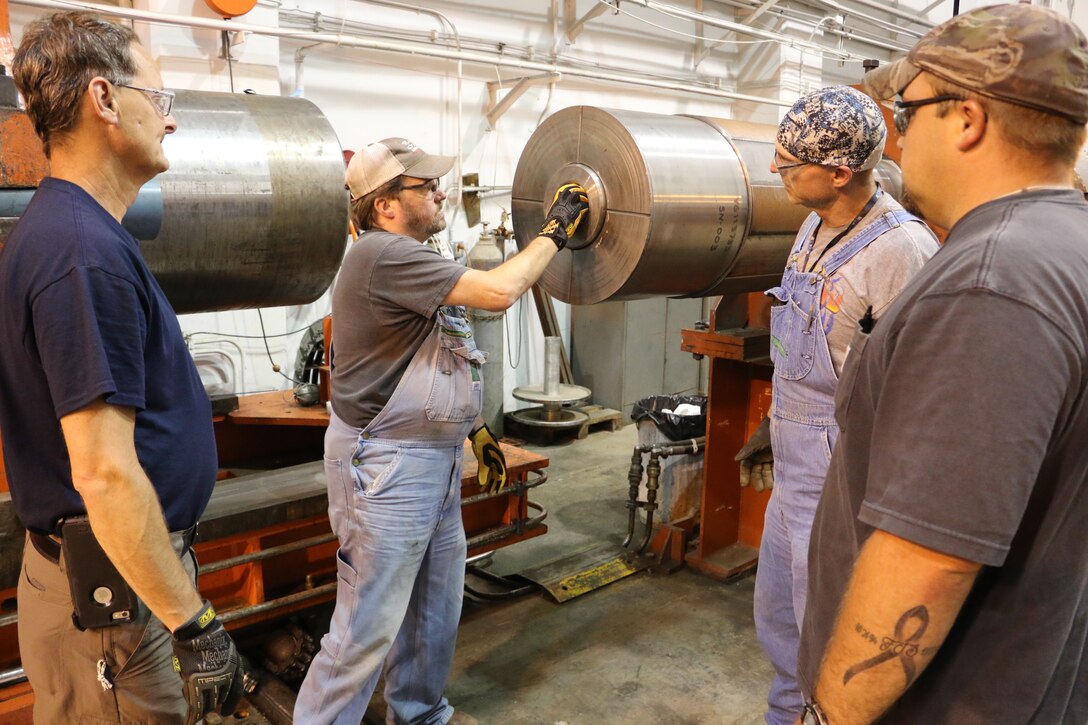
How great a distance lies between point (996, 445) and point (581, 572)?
252 cm

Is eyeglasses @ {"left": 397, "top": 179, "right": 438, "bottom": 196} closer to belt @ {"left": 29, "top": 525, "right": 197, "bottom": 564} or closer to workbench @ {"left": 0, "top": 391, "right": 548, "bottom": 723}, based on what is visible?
workbench @ {"left": 0, "top": 391, "right": 548, "bottom": 723}

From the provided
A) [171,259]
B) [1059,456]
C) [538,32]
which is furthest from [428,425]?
[538,32]

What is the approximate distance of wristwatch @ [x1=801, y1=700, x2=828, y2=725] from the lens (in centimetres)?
80

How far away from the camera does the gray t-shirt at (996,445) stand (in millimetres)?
650

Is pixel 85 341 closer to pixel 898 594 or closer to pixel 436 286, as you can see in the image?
pixel 436 286

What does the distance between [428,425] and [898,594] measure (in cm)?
122

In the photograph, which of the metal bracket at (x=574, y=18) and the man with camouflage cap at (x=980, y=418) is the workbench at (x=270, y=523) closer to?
the man with camouflage cap at (x=980, y=418)

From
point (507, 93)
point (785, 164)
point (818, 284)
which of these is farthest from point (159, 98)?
point (507, 93)

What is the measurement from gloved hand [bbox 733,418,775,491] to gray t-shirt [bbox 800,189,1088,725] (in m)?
1.39

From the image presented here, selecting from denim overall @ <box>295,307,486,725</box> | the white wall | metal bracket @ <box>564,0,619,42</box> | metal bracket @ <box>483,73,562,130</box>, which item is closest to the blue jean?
denim overall @ <box>295,307,486,725</box>

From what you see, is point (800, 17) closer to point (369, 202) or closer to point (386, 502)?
point (369, 202)

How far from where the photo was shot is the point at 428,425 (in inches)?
69.7

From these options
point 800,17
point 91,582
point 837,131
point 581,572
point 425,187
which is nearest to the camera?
point 91,582

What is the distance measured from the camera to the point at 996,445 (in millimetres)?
647
